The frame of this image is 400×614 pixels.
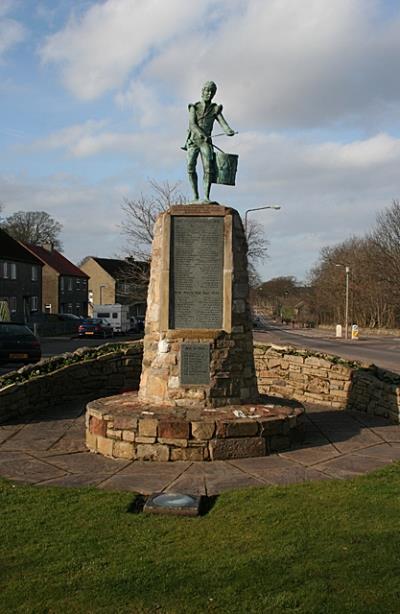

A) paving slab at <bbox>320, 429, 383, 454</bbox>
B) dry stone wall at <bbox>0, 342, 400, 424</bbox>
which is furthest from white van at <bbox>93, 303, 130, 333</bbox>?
paving slab at <bbox>320, 429, 383, 454</bbox>

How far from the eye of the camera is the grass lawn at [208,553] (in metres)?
3.23

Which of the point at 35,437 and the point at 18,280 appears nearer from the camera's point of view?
the point at 35,437

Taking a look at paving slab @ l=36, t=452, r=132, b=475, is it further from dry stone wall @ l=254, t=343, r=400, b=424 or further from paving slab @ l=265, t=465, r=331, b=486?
dry stone wall @ l=254, t=343, r=400, b=424

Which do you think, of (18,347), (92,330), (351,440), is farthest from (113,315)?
(351,440)

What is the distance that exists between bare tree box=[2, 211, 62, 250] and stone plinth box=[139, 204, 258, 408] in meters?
68.2

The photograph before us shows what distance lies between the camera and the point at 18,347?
687 inches

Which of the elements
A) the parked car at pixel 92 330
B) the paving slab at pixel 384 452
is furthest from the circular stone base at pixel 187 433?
the parked car at pixel 92 330

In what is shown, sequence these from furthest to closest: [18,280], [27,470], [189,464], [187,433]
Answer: [18,280] < [187,433] < [189,464] < [27,470]

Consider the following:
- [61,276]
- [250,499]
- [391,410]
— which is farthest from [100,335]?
[250,499]

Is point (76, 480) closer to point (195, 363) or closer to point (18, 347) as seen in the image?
point (195, 363)

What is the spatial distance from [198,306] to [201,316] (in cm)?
15

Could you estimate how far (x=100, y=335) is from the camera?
38812 millimetres

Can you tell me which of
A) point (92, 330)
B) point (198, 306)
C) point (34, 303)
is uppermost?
point (34, 303)

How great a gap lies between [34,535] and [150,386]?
12.1ft
